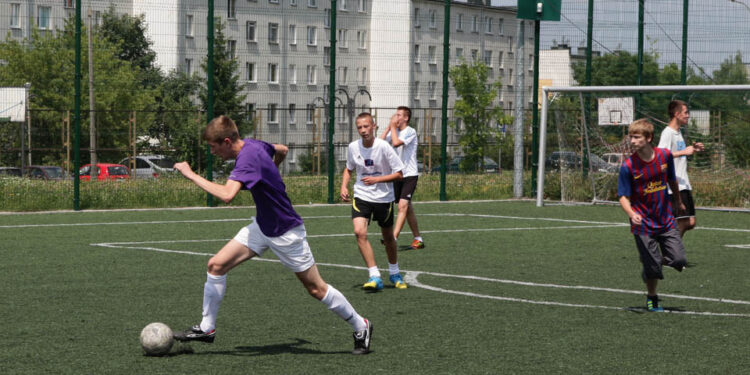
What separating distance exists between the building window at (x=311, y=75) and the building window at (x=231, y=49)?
A: 179 centimetres

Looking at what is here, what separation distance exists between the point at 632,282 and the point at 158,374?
5.97 meters

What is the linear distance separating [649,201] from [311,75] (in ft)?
56.5

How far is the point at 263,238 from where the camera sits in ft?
23.3

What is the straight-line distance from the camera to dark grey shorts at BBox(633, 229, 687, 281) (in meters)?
8.75

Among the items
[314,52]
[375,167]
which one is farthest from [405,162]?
[314,52]

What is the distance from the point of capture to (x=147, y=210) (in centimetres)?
2080

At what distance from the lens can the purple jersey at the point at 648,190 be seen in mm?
8750

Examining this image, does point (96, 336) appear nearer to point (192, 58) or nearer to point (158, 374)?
point (158, 374)

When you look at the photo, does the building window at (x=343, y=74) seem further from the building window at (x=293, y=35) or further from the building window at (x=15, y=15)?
the building window at (x=15, y=15)

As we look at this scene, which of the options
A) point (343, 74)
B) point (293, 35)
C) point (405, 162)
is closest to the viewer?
point (405, 162)

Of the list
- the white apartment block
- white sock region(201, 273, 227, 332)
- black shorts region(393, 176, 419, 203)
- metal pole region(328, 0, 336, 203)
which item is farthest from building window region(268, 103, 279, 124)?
white sock region(201, 273, 227, 332)

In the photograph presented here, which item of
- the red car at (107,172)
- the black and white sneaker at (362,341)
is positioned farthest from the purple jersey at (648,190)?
the red car at (107,172)

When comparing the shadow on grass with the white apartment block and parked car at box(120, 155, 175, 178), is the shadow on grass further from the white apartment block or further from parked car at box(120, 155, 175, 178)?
the white apartment block

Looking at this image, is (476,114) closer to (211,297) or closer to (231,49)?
(231,49)
